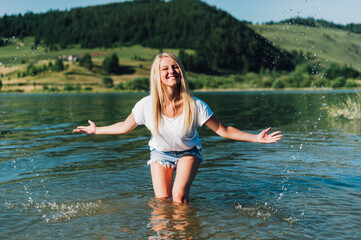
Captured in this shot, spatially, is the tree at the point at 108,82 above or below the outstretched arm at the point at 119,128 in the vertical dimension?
above

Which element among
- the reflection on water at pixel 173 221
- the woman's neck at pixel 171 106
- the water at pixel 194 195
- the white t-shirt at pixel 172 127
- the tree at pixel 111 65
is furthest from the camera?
the tree at pixel 111 65

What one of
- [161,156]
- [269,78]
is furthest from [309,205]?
[269,78]

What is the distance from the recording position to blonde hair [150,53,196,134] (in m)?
6.73

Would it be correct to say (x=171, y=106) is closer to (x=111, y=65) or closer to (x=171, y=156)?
(x=171, y=156)

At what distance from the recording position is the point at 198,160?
7.40 meters

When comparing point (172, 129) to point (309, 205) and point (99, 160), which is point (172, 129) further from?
point (99, 160)

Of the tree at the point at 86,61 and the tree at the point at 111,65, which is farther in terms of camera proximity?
the tree at the point at 86,61

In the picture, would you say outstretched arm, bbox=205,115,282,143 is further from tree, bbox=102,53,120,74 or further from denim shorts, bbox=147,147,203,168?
tree, bbox=102,53,120,74

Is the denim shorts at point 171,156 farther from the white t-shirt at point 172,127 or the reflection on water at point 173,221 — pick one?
the reflection on water at point 173,221

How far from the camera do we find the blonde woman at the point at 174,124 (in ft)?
22.2

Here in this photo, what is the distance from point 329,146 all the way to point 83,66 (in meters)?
175

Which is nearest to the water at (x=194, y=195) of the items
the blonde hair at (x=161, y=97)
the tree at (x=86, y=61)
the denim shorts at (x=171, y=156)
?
the denim shorts at (x=171, y=156)

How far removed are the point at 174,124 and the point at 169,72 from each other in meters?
0.89

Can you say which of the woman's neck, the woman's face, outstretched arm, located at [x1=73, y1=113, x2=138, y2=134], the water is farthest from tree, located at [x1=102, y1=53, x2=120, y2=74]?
the woman's face
